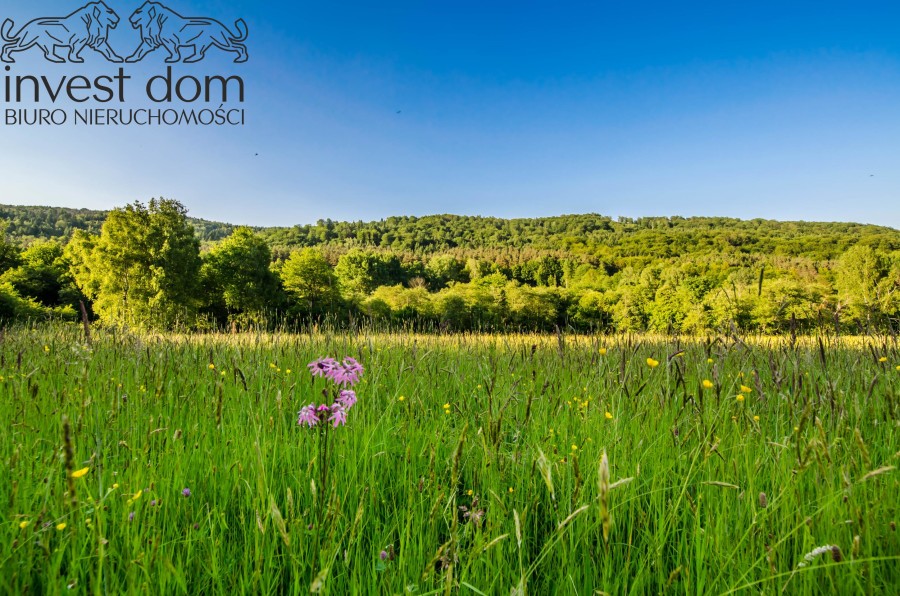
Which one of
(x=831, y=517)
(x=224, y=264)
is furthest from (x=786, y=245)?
(x=831, y=517)

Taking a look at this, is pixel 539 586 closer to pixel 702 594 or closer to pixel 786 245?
pixel 702 594

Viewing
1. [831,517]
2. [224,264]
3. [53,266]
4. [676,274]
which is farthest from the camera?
[676,274]

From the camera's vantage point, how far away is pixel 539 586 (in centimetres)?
144

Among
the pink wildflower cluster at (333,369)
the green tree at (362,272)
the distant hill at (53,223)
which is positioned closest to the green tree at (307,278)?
the green tree at (362,272)

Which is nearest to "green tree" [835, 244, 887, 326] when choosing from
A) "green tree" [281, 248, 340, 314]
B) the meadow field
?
the meadow field

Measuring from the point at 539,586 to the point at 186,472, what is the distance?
1.50 m

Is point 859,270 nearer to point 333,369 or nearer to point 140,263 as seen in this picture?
point 333,369

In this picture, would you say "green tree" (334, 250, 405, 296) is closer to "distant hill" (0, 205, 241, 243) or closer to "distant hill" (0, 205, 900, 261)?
"distant hill" (0, 205, 900, 261)

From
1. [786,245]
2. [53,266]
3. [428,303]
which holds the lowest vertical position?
[428,303]

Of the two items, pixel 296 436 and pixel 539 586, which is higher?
pixel 296 436

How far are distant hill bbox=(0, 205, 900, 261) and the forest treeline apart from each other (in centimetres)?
77

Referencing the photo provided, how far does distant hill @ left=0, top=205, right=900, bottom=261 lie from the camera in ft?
277

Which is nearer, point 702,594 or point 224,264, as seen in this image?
point 702,594

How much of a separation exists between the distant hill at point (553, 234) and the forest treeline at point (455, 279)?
30.1 inches
